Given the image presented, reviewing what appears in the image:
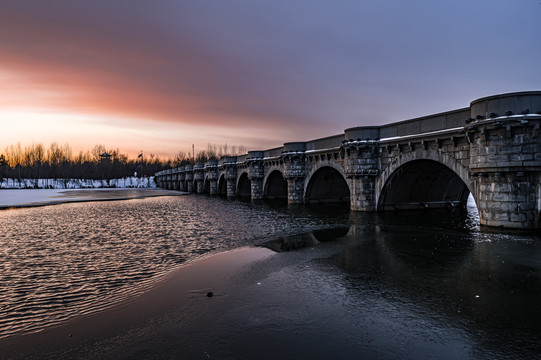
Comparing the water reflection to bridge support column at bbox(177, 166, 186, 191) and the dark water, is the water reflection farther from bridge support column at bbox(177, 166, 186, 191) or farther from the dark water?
bridge support column at bbox(177, 166, 186, 191)

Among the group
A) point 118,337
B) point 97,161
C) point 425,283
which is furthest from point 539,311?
point 97,161

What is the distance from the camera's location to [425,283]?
971 centimetres

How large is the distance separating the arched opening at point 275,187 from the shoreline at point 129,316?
42.0 metres

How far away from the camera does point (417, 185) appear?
29594 millimetres

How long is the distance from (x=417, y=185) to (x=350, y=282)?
22575 millimetres

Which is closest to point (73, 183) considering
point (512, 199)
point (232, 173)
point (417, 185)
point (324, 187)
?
point (232, 173)

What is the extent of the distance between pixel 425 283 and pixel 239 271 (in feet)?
19.6

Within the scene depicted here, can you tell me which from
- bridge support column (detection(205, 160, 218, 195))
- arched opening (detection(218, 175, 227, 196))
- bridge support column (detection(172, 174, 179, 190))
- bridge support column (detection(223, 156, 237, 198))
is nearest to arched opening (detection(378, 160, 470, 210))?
bridge support column (detection(223, 156, 237, 198))

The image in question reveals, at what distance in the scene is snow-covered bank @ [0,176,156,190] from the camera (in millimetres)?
131375

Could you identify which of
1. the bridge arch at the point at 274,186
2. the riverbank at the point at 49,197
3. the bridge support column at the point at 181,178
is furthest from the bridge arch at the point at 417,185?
the bridge support column at the point at 181,178

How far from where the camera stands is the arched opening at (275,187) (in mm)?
54169

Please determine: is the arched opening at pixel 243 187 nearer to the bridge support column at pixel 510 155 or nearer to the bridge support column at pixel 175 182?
the bridge support column at pixel 510 155

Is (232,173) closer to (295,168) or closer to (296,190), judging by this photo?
(296,190)

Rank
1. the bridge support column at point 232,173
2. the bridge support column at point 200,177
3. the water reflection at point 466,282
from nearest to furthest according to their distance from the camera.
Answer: the water reflection at point 466,282
the bridge support column at point 232,173
the bridge support column at point 200,177
